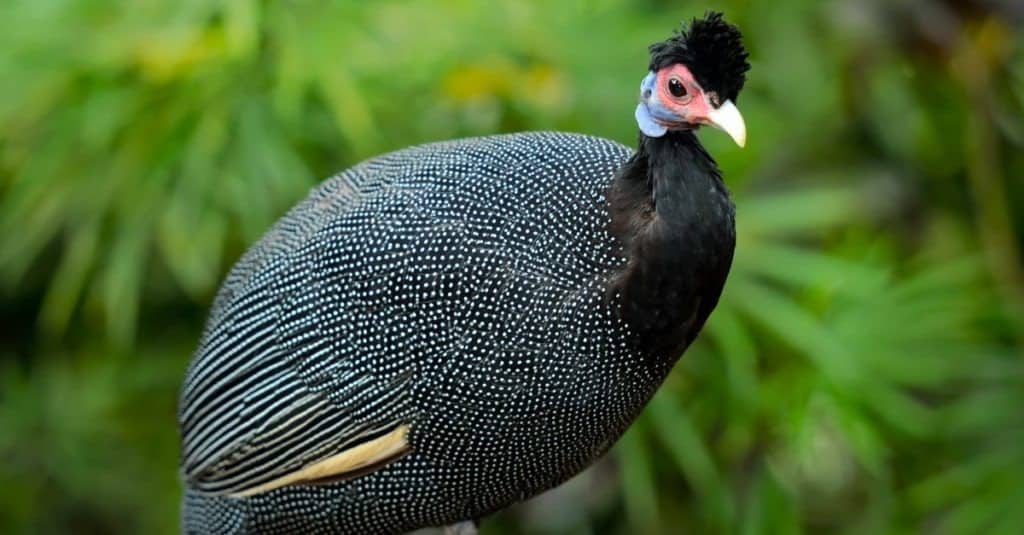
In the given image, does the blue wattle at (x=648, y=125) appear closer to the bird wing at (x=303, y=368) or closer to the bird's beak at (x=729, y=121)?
the bird's beak at (x=729, y=121)

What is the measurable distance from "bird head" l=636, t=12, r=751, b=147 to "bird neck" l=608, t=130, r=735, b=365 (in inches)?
2.4

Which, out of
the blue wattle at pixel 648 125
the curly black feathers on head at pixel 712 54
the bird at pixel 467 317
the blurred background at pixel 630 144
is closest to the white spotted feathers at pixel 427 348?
the bird at pixel 467 317

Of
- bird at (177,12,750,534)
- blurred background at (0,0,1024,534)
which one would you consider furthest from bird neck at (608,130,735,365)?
blurred background at (0,0,1024,534)

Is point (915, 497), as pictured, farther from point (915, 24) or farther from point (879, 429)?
point (915, 24)

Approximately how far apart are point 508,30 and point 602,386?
157cm

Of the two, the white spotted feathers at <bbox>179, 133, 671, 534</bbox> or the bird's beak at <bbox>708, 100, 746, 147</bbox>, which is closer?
the bird's beak at <bbox>708, 100, 746, 147</bbox>

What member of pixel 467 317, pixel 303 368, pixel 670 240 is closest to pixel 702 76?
pixel 670 240

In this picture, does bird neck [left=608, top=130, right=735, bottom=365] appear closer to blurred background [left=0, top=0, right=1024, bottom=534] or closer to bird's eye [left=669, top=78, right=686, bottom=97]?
bird's eye [left=669, top=78, right=686, bottom=97]

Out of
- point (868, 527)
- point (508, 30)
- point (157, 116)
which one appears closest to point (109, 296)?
point (157, 116)

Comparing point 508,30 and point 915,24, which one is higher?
point 915,24

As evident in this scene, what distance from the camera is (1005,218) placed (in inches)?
146

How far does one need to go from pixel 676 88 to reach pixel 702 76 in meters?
0.04

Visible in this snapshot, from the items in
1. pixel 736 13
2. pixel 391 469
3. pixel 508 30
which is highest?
pixel 736 13

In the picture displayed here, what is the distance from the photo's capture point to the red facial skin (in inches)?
75.8
